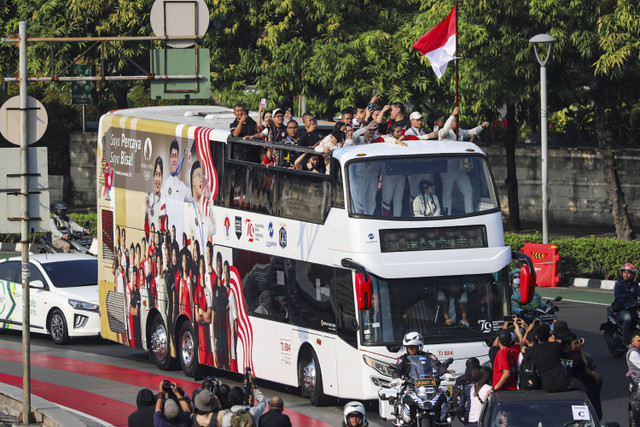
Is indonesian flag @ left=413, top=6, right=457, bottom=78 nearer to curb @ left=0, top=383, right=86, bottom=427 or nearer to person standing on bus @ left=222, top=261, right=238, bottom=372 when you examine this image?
person standing on bus @ left=222, top=261, right=238, bottom=372

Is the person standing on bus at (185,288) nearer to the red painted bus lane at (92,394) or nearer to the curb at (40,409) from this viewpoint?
the red painted bus lane at (92,394)

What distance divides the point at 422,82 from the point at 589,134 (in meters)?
7.98

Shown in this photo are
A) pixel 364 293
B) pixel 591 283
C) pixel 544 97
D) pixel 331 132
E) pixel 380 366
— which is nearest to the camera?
pixel 364 293

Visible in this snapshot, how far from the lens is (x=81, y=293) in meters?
23.9

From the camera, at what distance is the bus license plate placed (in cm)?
1488

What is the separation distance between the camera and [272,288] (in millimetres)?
18375

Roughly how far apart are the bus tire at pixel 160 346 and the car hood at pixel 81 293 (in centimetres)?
225

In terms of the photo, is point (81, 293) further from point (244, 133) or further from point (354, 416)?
point (354, 416)

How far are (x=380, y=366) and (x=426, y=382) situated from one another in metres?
1.37

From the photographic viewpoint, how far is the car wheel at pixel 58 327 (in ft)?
77.9

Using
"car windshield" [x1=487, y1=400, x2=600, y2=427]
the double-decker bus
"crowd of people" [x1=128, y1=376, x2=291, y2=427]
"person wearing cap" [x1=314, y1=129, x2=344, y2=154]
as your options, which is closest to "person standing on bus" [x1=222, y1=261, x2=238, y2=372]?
the double-decker bus

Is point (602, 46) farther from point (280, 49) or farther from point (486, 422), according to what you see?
point (486, 422)

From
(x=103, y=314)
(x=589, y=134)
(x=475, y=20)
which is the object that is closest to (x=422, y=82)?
(x=475, y=20)

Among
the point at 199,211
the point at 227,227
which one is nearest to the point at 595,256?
the point at 199,211
